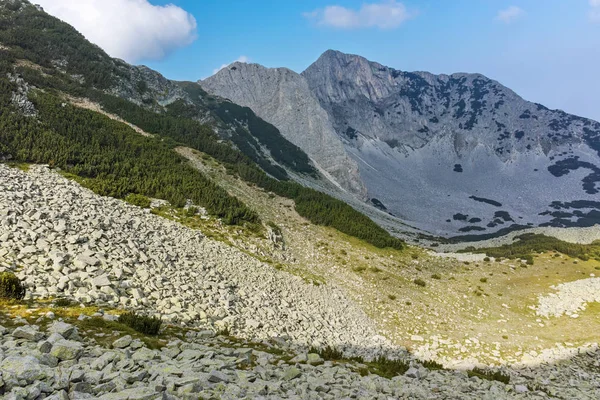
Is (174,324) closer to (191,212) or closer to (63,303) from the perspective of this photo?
(63,303)

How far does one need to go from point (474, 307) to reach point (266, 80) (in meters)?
127

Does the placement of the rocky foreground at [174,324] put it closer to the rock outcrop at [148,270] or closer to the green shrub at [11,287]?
the rock outcrop at [148,270]

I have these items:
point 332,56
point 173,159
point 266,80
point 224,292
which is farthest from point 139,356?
point 332,56

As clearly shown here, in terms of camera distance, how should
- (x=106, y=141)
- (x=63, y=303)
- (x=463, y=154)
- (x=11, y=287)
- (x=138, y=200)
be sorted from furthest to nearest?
(x=463, y=154) < (x=106, y=141) < (x=138, y=200) < (x=63, y=303) < (x=11, y=287)

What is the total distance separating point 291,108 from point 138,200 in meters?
106

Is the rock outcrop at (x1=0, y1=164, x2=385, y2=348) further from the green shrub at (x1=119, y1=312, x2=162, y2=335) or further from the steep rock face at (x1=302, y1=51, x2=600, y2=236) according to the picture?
the steep rock face at (x1=302, y1=51, x2=600, y2=236)

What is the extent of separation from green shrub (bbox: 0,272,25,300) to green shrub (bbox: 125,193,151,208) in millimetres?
14218

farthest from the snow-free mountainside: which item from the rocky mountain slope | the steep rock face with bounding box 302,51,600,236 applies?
the steep rock face with bounding box 302,51,600,236

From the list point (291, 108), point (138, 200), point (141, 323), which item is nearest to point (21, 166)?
point (138, 200)

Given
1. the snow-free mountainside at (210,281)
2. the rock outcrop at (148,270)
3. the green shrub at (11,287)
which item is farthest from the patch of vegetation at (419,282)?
the green shrub at (11,287)

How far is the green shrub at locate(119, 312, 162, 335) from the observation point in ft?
34.3

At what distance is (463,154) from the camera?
16450 cm

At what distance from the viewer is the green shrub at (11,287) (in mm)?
10539

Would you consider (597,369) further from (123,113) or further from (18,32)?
(18,32)
